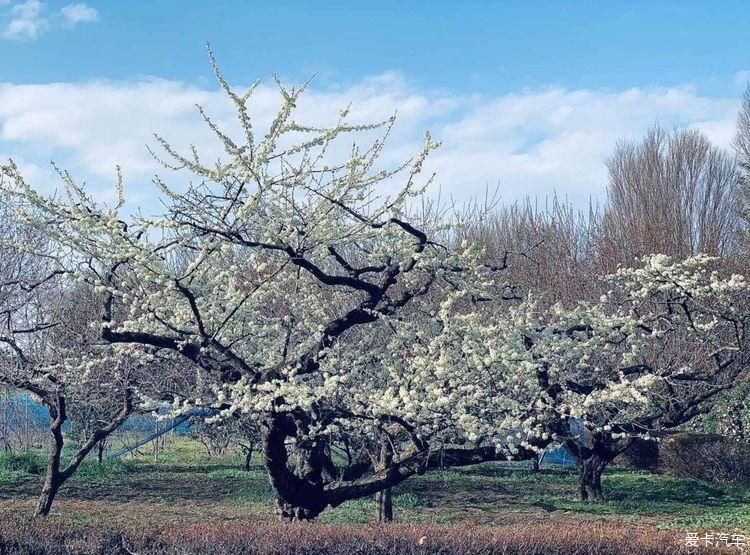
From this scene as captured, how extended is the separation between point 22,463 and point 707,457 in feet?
41.2

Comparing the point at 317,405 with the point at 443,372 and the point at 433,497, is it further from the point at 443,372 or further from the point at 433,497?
the point at 433,497

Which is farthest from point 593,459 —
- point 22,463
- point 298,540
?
point 22,463

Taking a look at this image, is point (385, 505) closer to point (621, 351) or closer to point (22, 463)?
point (621, 351)

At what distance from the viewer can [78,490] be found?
1261cm

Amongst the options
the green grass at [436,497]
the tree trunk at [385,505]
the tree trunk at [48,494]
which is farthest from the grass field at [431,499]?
the tree trunk at [385,505]

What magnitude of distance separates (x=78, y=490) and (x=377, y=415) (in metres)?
8.30

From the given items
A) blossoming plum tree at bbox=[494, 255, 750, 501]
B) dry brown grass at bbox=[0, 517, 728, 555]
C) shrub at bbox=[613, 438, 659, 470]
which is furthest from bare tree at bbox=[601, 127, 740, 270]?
dry brown grass at bbox=[0, 517, 728, 555]

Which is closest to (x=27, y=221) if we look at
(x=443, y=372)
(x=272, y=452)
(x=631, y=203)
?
(x=272, y=452)

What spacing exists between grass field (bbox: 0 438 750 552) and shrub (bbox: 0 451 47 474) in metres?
0.37

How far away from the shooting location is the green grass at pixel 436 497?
10117 millimetres

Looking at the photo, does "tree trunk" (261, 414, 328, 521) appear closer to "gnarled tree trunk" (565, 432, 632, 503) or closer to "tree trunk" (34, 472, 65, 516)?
"tree trunk" (34, 472, 65, 516)

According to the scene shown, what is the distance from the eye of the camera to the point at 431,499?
11.9 m

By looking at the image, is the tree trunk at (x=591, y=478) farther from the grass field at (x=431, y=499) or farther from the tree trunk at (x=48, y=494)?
the tree trunk at (x=48, y=494)

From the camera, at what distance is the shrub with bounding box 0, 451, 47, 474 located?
14.2 m
